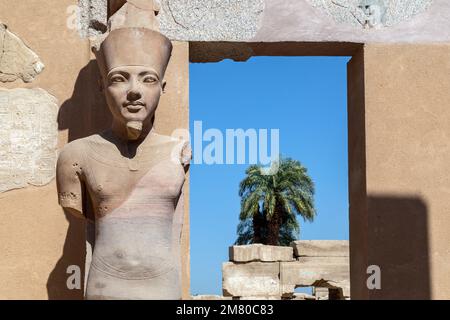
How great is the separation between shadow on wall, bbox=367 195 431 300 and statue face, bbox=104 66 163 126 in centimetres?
166

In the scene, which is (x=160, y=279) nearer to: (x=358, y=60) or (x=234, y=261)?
(x=358, y=60)

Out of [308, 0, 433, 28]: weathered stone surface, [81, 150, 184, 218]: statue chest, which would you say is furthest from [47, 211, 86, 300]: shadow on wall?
[308, 0, 433, 28]: weathered stone surface

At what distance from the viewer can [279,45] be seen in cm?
496

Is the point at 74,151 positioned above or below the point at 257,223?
below

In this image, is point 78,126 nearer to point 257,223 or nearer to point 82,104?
point 82,104

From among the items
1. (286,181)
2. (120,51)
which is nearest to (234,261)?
(286,181)

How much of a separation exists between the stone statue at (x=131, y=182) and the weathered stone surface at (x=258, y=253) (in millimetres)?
8646

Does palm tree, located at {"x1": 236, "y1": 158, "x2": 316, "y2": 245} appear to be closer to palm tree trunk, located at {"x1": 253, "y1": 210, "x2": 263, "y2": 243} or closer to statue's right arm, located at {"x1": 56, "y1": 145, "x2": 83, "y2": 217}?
palm tree trunk, located at {"x1": 253, "y1": 210, "x2": 263, "y2": 243}

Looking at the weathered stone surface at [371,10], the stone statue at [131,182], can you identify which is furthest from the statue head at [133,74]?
the weathered stone surface at [371,10]

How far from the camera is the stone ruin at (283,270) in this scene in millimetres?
12281

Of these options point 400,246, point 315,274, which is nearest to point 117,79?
point 400,246

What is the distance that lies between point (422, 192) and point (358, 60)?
0.95 meters

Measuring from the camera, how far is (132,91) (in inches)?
148

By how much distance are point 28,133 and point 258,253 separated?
812 cm
